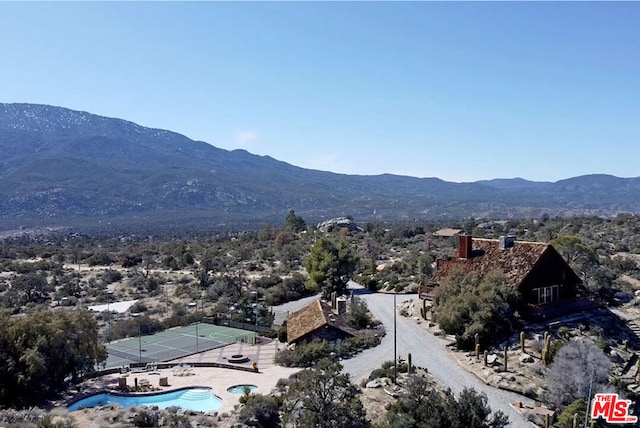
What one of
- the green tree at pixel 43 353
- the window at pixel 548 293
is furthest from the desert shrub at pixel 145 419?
the window at pixel 548 293

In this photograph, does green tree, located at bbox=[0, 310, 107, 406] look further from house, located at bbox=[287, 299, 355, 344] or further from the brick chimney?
the brick chimney

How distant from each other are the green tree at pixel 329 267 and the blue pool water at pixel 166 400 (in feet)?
62.9

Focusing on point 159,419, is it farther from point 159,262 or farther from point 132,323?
point 159,262

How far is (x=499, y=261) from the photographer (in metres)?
33.8

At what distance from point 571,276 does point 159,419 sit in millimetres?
24571

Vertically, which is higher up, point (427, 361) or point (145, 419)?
point (427, 361)

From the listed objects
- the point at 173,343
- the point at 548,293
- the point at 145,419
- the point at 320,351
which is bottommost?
the point at 173,343

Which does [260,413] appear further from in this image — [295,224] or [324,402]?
[295,224]

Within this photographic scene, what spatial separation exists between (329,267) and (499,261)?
14442 millimetres

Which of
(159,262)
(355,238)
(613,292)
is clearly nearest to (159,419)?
(613,292)

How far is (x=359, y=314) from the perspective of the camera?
34812 mm

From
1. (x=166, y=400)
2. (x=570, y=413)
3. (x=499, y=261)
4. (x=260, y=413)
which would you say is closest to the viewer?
(x=570, y=413)

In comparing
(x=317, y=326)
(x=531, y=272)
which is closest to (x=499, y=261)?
(x=531, y=272)

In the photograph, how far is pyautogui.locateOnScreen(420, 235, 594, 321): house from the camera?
1237 inches
